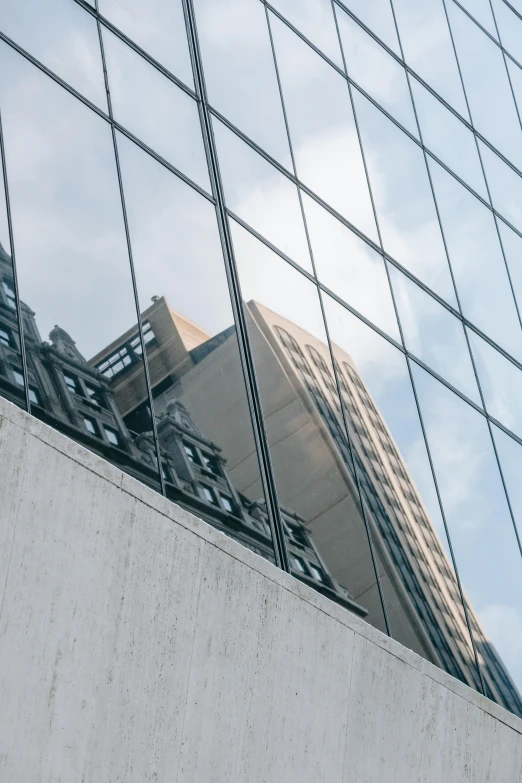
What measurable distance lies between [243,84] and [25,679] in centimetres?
1124

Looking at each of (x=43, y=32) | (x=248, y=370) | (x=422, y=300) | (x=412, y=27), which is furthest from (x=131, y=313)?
(x=412, y=27)

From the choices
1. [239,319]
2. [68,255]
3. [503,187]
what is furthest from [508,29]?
[68,255]

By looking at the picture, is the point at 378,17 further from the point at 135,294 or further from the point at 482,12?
the point at 135,294

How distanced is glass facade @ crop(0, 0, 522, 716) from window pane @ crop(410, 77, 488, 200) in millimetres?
110

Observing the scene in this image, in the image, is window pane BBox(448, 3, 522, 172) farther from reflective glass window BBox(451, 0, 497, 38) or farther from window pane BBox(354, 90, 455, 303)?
window pane BBox(354, 90, 455, 303)

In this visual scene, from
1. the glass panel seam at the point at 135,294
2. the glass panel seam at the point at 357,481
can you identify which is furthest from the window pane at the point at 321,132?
the glass panel seam at the point at 135,294

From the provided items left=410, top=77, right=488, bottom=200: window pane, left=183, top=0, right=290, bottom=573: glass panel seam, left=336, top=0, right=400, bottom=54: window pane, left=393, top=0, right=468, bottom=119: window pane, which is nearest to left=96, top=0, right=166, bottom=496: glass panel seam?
left=183, top=0, right=290, bottom=573: glass panel seam

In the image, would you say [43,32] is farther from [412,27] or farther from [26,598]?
[412,27]

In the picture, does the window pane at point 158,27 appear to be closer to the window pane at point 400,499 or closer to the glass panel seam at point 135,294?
the glass panel seam at point 135,294

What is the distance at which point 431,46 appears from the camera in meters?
24.3

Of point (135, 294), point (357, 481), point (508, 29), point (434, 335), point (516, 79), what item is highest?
point (508, 29)

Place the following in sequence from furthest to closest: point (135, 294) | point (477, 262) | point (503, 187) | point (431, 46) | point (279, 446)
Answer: point (503, 187)
point (431, 46)
point (477, 262)
point (279, 446)
point (135, 294)

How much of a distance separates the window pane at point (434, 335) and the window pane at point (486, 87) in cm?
672

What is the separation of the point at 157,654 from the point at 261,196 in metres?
8.39
